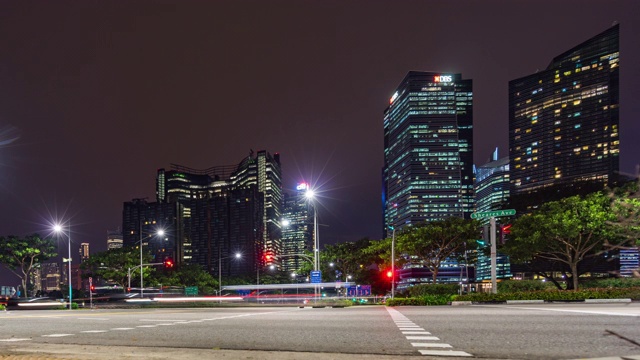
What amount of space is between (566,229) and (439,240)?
16.1 metres

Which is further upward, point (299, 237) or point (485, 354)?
point (485, 354)

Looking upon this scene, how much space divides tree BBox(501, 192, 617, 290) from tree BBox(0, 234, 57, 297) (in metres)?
56.0

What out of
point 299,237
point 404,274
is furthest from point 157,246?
point 404,274

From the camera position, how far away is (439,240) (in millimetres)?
51219

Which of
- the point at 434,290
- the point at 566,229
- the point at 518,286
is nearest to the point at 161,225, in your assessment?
the point at 434,290

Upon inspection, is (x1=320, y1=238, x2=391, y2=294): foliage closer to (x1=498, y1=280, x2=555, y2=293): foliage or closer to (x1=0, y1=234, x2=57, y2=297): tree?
(x1=498, y1=280, x2=555, y2=293): foliage

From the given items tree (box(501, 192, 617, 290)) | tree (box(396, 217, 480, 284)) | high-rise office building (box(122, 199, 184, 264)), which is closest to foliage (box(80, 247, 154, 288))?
tree (box(396, 217, 480, 284))

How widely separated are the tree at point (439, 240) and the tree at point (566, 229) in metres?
5.85

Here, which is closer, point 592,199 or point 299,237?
point 592,199

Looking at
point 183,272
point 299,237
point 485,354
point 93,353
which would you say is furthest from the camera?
point 299,237

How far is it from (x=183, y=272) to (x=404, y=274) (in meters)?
125

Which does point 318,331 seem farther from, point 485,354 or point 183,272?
point 183,272

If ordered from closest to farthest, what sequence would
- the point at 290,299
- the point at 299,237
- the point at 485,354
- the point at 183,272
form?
the point at 485,354, the point at 290,299, the point at 183,272, the point at 299,237

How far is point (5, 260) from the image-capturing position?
5778cm
